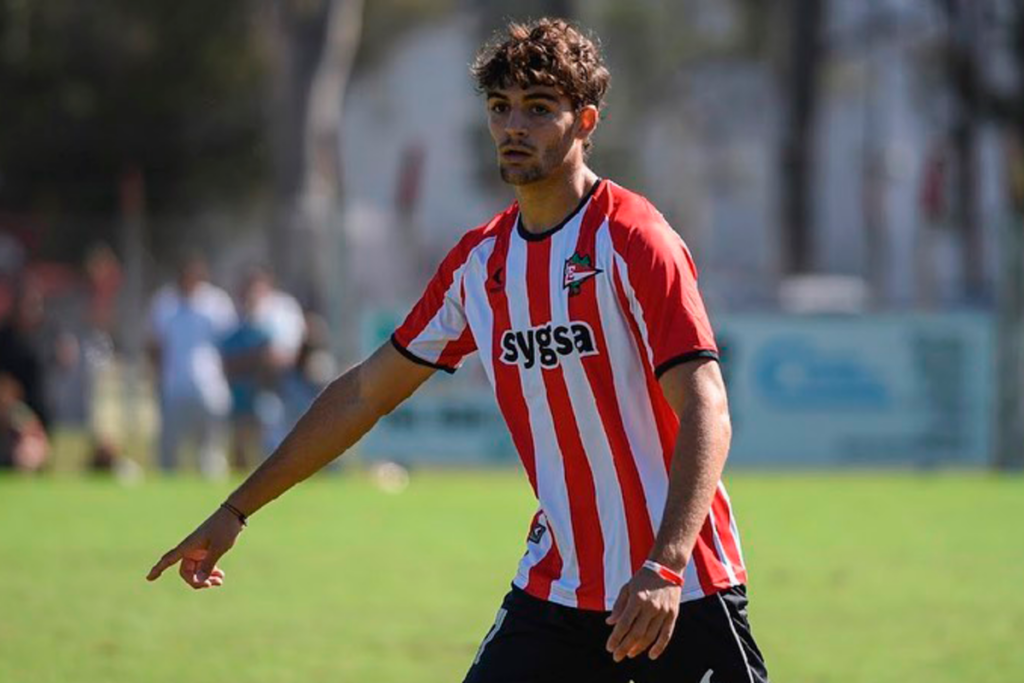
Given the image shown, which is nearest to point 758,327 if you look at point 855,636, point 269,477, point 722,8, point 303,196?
point 855,636

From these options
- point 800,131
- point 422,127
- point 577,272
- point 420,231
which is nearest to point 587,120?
point 577,272

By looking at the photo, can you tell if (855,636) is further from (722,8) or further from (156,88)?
(722,8)

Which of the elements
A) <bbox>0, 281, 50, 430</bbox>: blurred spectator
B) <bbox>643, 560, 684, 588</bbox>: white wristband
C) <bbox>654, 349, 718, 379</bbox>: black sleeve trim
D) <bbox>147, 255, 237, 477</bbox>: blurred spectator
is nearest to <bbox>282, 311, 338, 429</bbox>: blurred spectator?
<bbox>147, 255, 237, 477</bbox>: blurred spectator

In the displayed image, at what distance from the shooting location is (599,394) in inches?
208

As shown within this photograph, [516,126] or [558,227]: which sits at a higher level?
[516,126]

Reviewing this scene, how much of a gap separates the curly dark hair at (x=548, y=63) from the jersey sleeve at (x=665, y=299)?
426 millimetres

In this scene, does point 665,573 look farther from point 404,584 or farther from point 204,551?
point 404,584

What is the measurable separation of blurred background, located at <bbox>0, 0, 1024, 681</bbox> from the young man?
264 centimetres

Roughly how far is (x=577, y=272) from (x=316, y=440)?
102 cm

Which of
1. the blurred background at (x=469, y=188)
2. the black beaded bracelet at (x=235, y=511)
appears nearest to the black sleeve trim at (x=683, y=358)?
the black beaded bracelet at (x=235, y=511)

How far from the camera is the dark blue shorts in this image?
17.0 ft

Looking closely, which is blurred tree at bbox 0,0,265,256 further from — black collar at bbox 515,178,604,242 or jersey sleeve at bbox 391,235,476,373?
black collar at bbox 515,178,604,242

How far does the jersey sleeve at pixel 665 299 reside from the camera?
16.4 ft

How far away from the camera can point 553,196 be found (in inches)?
212
